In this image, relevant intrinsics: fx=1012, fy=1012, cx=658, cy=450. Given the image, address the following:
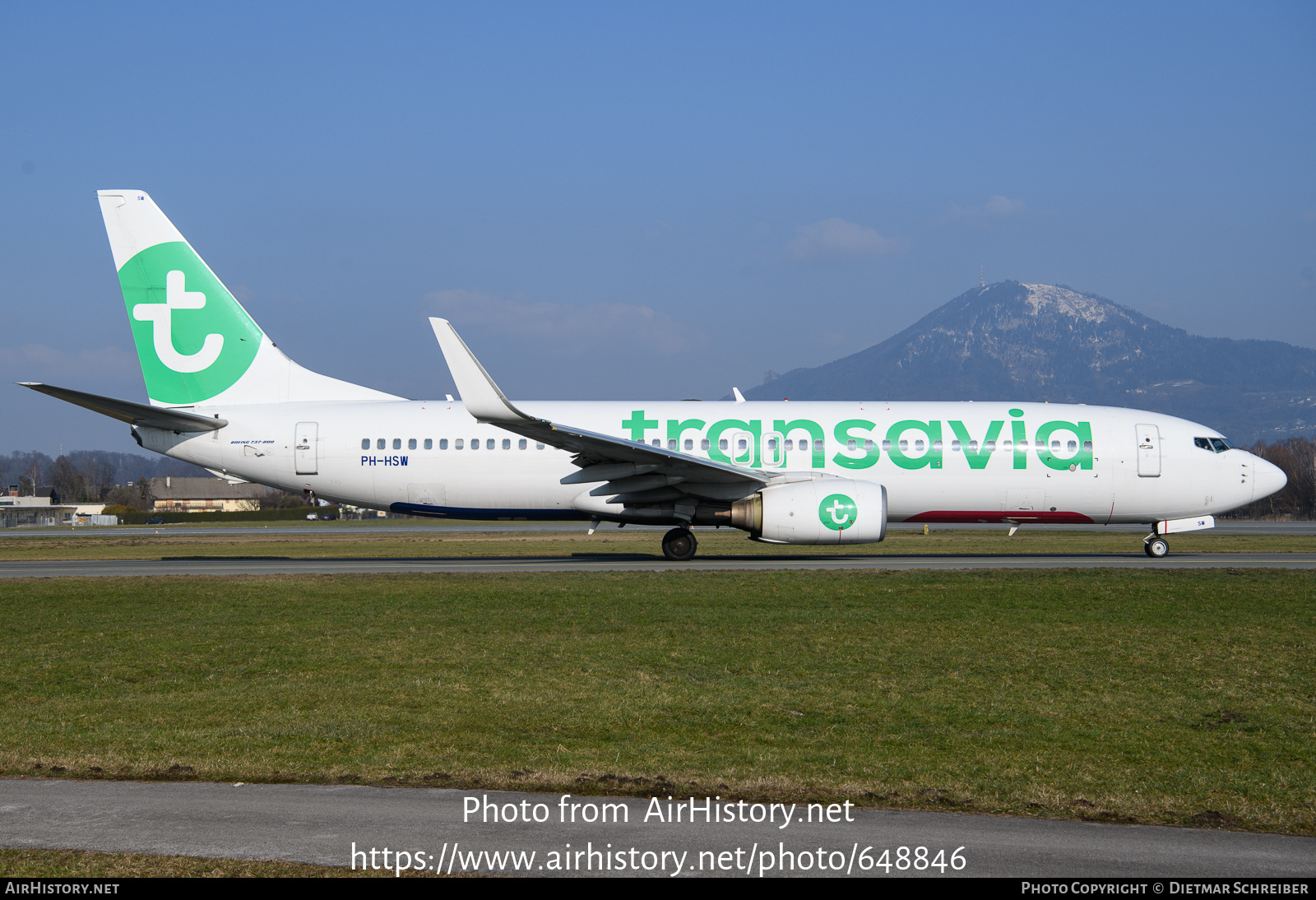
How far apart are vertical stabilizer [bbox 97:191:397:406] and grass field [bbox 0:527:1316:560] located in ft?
21.0

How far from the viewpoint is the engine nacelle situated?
21.8 meters

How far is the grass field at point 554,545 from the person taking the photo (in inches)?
1187

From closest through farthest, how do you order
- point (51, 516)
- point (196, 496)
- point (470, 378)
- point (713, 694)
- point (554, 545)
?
point (713, 694), point (470, 378), point (554, 545), point (51, 516), point (196, 496)

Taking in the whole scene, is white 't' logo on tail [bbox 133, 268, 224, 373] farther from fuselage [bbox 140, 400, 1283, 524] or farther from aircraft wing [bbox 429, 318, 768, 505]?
aircraft wing [bbox 429, 318, 768, 505]

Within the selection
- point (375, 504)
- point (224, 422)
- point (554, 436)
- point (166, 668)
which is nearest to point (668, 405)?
point (554, 436)

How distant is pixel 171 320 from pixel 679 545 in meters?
13.6

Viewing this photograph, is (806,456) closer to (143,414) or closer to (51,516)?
(143,414)

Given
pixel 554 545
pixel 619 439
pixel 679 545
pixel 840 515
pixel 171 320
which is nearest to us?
pixel 840 515

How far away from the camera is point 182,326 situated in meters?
24.9

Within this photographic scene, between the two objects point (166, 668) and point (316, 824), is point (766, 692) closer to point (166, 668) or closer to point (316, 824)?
point (316, 824)

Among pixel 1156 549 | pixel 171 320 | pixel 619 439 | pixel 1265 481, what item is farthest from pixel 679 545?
pixel 1265 481

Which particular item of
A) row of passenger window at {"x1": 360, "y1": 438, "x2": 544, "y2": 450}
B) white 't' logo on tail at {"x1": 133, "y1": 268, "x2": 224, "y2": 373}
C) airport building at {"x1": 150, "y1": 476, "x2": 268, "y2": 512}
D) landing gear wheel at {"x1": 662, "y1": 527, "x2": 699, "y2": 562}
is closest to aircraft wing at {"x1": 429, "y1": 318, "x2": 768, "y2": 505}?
landing gear wheel at {"x1": 662, "y1": 527, "x2": 699, "y2": 562}

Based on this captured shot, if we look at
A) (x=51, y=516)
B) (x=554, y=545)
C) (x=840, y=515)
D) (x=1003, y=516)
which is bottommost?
(x=51, y=516)

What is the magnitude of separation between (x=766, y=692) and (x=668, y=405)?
16.2 m
